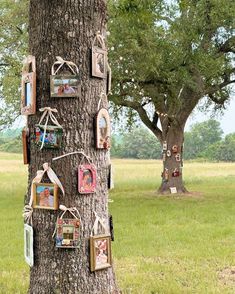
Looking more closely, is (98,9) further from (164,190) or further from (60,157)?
(164,190)

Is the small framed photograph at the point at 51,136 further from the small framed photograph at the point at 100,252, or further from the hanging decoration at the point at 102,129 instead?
the small framed photograph at the point at 100,252

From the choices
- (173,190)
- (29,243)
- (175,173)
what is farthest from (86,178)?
(175,173)

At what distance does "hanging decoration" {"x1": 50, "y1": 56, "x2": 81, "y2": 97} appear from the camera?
11.3 feet

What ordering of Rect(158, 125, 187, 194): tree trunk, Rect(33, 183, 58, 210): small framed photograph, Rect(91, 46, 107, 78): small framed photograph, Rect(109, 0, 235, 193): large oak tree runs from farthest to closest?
Rect(158, 125, 187, 194): tree trunk
Rect(109, 0, 235, 193): large oak tree
Rect(91, 46, 107, 78): small framed photograph
Rect(33, 183, 58, 210): small framed photograph

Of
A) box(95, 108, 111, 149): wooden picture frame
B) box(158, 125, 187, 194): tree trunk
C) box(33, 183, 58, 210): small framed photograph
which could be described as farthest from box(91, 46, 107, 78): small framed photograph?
box(158, 125, 187, 194): tree trunk

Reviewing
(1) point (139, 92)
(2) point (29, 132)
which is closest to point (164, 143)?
(1) point (139, 92)

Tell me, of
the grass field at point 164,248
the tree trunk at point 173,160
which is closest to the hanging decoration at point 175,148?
the tree trunk at point 173,160

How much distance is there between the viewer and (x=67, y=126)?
347 centimetres

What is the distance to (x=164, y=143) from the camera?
16703 millimetres

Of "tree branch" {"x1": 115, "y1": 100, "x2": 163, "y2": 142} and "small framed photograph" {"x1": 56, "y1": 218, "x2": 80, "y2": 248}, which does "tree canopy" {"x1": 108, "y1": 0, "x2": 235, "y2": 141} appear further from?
"small framed photograph" {"x1": 56, "y1": 218, "x2": 80, "y2": 248}

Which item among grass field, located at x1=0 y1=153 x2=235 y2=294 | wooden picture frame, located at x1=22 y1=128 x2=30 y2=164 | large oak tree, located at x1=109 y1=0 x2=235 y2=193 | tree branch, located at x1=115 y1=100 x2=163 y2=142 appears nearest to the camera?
wooden picture frame, located at x1=22 y1=128 x2=30 y2=164

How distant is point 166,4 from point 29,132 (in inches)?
442

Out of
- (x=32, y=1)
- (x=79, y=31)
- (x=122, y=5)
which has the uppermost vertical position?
(x=122, y=5)

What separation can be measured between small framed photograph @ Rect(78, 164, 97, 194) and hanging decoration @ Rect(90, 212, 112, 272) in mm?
205
